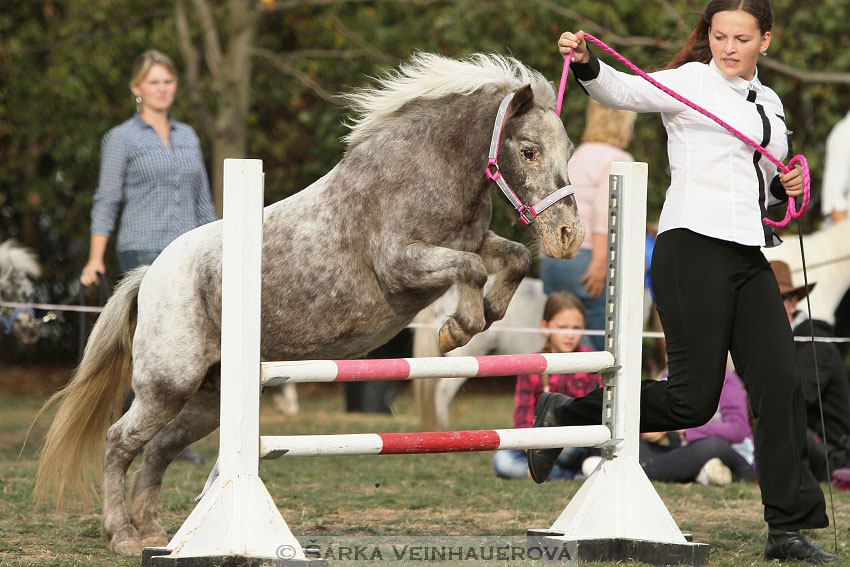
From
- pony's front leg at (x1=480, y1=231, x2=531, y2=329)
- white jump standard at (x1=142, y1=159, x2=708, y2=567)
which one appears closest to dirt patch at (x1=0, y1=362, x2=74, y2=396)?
pony's front leg at (x1=480, y1=231, x2=531, y2=329)

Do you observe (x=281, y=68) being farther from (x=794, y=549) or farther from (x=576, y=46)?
(x=794, y=549)

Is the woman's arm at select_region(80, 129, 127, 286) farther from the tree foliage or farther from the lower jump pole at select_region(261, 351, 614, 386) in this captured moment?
the tree foliage

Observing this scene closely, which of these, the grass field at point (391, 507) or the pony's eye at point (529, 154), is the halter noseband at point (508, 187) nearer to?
the pony's eye at point (529, 154)

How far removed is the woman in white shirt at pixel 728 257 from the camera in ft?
11.9

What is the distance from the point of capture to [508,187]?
11.8 feet

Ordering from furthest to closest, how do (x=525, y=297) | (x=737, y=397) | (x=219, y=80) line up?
(x=219, y=80), (x=525, y=297), (x=737, y=397)

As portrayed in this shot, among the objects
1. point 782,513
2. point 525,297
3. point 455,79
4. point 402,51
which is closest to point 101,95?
point 402,51

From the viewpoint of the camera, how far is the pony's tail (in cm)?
437

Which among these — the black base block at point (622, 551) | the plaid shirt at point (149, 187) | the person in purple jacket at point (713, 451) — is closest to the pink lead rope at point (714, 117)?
the black base block at point (622, 551)

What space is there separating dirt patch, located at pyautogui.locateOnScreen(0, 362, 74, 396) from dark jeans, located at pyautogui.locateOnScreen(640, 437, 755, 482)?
7192 mm

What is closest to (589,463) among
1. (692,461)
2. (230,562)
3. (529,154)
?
(692,461)

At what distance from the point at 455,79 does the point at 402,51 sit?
24.7 ft

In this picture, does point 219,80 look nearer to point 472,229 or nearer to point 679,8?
point 679,8

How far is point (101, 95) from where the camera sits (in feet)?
38.3
